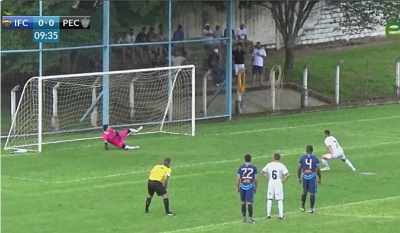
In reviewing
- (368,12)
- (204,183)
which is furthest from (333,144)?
(368,12)

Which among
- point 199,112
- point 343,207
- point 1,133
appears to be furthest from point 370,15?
point 343,207

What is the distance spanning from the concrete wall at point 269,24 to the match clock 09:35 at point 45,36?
22.1 ft

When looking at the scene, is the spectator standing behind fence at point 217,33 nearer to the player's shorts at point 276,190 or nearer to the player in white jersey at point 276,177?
the player in white jersey at point 276,177

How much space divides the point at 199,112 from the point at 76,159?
9.88 metres

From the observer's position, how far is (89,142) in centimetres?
3947

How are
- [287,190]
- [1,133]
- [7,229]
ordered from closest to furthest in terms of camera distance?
1. [7,229]
2. [287,190]
3. [1,133]

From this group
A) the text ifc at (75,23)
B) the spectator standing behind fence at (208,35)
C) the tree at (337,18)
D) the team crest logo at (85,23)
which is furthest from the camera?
the tree at (337,18)

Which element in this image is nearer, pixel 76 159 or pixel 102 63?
pixel 76 159

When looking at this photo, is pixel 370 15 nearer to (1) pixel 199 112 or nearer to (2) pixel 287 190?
(1) pixel 199 112

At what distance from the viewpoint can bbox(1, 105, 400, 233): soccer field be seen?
26984 millimetres

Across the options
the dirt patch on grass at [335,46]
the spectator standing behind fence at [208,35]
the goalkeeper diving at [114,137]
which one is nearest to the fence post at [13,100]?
the goalkeeper diving at [114,137]

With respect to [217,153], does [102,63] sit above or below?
above

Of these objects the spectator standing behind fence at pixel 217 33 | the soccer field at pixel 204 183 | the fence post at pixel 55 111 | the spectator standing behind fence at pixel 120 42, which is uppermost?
the spectator standing behind fence at pixel 217 33

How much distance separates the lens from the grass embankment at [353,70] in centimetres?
5134
